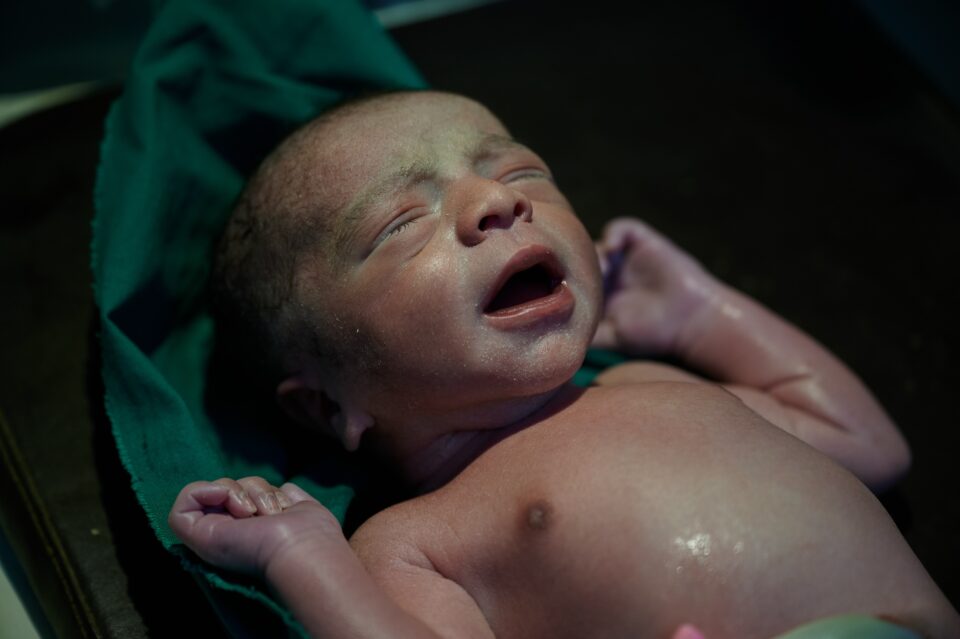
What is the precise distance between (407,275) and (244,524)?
0.93 ft

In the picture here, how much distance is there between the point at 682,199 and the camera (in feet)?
5.33

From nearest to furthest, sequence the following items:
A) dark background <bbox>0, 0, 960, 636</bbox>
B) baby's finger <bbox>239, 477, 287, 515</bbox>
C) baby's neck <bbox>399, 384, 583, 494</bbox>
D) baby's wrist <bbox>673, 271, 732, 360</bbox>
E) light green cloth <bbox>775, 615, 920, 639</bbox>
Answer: light green cloth <bbox>775, 615, 920, 639</bbox> < baby's finger <bbox>239, 477, 287, 515</bbox> < baby's neck <bbox>399, 384, 583, 494</bbox> < dark background <bbox>0, 0, 960, 636</bbox> < baby's wrist <bbox>673, 271, 732, 360</bbox>

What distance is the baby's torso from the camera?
92 centimetres

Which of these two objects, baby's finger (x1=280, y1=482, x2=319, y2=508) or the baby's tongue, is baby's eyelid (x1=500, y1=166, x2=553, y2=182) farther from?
baby's finger (x1=280, y1=482, x2=319, y2=508)

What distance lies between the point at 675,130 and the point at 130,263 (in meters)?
0.92

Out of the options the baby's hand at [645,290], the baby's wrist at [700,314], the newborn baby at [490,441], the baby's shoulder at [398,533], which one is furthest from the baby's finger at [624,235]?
the baby's shoulder at [398,533]

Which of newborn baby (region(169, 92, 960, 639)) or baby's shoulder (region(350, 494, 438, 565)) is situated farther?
baby's shoulder (region(350, 494, 438, 565))

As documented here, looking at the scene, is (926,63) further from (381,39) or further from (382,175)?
(382,175)

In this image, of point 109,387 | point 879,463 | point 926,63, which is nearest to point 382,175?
point 109,387

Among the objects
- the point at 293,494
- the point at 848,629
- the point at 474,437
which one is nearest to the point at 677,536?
the point at 848,629

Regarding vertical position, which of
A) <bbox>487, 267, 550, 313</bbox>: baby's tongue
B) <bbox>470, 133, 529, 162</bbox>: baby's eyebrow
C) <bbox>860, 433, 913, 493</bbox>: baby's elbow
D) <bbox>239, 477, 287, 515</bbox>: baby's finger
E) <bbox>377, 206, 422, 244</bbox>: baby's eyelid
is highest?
<bbox>470, 133, 529, 162</bbox>: baby's eyebrow

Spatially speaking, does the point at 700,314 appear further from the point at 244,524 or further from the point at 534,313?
the point at 244,524

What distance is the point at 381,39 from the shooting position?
1.46m

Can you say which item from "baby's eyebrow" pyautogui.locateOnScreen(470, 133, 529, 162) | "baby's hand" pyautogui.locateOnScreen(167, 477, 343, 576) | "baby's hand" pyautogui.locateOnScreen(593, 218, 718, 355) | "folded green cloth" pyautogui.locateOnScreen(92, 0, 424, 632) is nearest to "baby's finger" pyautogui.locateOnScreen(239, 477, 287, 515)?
"baby's hand" pyautogui.locateOnScreen(167, 477, 343, 576)
